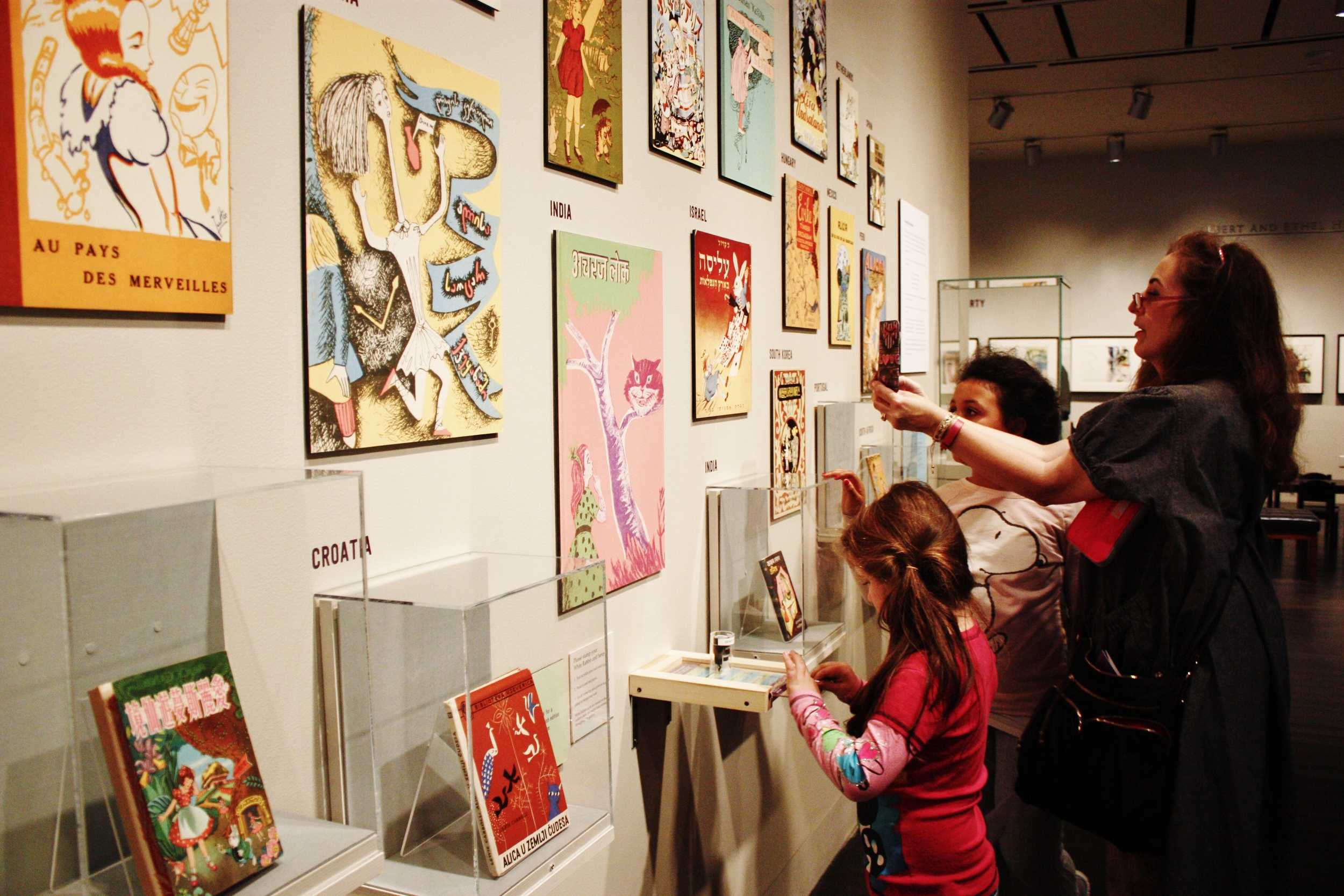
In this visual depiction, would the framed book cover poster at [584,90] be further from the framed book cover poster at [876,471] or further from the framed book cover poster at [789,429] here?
the framed book cover poster at [876,471]

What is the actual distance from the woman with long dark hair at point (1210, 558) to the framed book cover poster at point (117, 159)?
1.66m

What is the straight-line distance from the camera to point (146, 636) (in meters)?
1.07

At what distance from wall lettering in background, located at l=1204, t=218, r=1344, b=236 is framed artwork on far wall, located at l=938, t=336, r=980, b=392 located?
7.32m

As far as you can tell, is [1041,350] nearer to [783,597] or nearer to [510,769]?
[783,597]

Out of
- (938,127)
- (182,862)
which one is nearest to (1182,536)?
(182,862)

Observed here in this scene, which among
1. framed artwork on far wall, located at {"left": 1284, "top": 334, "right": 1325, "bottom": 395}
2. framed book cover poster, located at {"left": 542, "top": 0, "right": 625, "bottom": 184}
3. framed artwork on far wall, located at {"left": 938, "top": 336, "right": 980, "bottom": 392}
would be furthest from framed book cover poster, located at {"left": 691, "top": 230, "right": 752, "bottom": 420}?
framed artwork on far wall, located at {"left": 1284, "top": 334, "right": 1325, "bottom": 395}

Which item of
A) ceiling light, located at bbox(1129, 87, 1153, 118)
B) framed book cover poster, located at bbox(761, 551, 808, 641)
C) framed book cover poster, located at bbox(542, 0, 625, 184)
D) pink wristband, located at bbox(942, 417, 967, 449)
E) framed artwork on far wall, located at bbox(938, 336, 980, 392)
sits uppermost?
ceiling light, located at bbox(1129, 87, 1153, 118)

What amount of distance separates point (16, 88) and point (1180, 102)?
33.6ft

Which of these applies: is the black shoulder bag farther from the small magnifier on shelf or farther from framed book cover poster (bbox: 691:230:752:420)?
framed book cover poster (bbox: 691:230:752:420)

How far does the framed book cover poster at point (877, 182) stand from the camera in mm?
4168

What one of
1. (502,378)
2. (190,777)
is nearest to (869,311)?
(502,378)

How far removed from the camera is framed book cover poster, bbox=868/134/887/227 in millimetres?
4168

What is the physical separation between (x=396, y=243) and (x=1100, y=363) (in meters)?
11.7

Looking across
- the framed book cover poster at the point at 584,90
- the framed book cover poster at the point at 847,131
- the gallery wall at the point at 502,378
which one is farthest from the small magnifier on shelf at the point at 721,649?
the framed book cover poster at the point at 847,131
